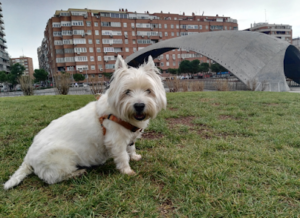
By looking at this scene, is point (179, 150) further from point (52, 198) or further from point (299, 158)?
point (52, 198)

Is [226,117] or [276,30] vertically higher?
[276,30]

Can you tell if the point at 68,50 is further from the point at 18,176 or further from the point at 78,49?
the point at 18,176

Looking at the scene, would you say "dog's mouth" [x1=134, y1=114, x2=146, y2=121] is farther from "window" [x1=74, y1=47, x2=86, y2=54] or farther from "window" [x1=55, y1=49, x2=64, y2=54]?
"window" [x1=55, y1=49, x2=64, y2=54]

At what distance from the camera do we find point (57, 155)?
256 cm

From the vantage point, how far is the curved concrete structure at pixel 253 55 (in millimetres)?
23781

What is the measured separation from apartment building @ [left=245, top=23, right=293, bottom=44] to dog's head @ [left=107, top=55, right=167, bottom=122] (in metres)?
125

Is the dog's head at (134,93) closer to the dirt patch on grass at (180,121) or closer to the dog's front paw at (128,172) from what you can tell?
the dog's front paw at (128,172)

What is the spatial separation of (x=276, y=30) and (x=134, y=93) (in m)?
132

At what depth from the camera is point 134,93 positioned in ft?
8.59

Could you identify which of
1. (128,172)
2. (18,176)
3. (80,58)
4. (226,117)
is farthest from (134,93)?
(80,58)

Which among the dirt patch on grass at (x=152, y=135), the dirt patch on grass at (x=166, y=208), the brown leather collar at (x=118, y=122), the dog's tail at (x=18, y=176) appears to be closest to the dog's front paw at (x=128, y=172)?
the brown leather collar at (x=118, y=122)

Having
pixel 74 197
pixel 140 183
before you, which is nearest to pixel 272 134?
pixel 140 183

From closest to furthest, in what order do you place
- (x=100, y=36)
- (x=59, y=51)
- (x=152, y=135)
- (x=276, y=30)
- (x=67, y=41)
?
(x=152, y=135)
(x=67, y=41)
(x=59, y=51)
(x=100, y=36)
(x=276, y=30)

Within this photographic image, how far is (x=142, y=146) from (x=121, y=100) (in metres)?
1.61
